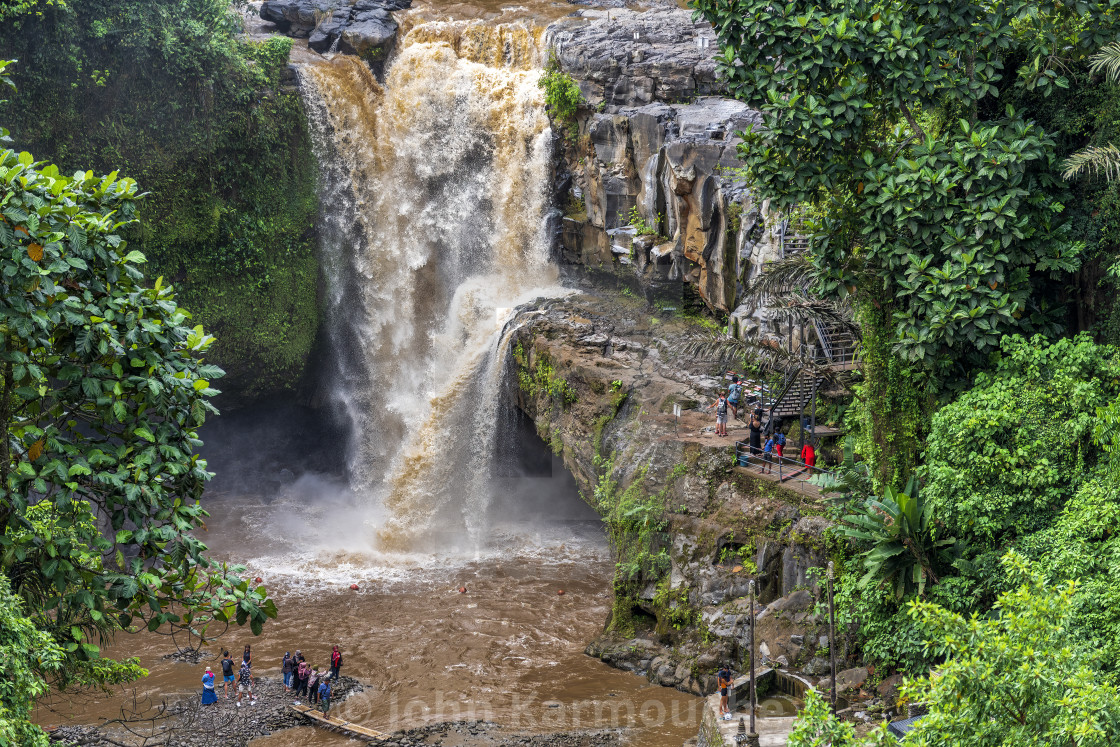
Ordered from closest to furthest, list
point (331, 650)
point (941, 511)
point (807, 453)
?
point (941, 511), point (807, 453), point (331, 650)

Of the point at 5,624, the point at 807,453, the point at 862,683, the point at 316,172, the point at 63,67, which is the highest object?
the point at 63,67

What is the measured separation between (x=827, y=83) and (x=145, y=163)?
22.0 meters

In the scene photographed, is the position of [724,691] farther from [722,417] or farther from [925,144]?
[925,144]

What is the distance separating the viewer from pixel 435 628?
1000 inches

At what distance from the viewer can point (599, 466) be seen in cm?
2584

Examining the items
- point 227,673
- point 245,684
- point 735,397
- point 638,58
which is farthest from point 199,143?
point 735,397

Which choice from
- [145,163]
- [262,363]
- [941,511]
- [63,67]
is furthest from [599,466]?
[63,67]

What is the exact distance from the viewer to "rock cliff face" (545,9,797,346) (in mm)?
26641

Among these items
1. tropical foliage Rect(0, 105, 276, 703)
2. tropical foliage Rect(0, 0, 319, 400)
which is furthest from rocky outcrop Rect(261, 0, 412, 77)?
tropical foliage Rect(0, 105, 276, 703)

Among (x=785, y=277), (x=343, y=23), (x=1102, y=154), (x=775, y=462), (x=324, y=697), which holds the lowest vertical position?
(x=324, y=697)

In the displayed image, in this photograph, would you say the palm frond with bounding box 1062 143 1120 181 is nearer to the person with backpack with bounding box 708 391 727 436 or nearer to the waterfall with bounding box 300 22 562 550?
the person with backpack with bounding box 708 391 727 436

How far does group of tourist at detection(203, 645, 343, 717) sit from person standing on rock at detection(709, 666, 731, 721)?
867cm

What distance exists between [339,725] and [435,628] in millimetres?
4772

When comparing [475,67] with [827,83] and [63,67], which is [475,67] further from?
[827,83]
